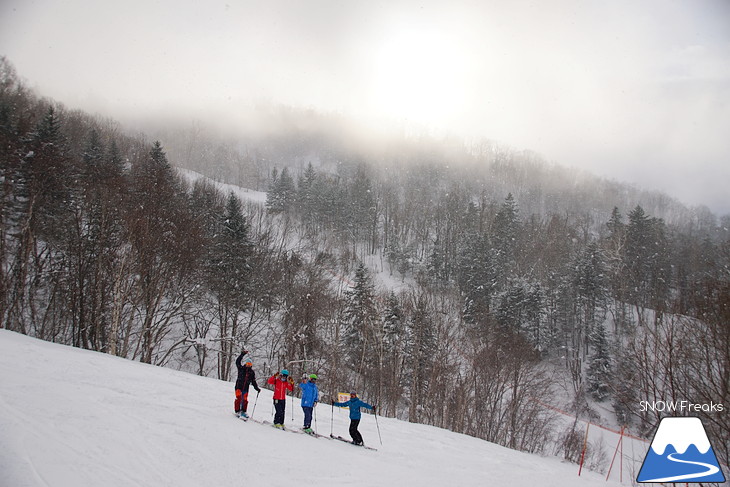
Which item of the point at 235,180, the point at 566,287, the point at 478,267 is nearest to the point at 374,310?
the point at 478,267

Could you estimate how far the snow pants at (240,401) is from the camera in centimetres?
1042

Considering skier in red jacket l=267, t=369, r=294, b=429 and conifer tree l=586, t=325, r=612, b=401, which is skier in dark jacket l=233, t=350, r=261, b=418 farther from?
conifer tree l=586, t=325, r=612, b=401

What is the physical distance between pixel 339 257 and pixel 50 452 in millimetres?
63422

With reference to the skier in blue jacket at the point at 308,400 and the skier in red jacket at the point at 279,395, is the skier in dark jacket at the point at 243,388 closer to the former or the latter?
the skier in red jacket at the point at 279,395

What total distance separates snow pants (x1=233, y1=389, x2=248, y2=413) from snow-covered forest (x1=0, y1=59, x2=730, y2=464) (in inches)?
489

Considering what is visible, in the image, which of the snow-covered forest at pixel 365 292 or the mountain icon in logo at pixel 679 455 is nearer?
the mountain icon in logo at pixel 679 455

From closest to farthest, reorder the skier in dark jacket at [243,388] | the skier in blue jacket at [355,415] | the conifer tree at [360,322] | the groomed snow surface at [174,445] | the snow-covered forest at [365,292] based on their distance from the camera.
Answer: the groomed snow surface at [174,445]
the skier in blue jacket at [355,415]
the skier in dark jacket at [243,388]
the snow-covered forest at [365,292]
the conifer tree at [360,322]

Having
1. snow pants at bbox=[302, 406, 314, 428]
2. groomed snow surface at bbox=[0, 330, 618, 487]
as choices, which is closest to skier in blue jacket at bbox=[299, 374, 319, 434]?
snow pants at bbox=[302, 406, 314, 428]

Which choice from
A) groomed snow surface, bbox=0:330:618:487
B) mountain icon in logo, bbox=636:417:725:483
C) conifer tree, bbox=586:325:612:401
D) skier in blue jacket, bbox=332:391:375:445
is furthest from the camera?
conifer tree, bbox=586:325:612:401

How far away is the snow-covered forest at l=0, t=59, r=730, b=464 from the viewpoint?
22.0 m

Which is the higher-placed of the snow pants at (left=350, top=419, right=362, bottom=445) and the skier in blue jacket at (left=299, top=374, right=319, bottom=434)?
the skier in blue jacket at (left=299, top=374, right=319, bottom=434)

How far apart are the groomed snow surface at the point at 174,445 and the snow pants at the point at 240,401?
0.34 metres

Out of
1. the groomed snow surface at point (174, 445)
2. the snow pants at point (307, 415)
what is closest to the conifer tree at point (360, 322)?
the groomed snow surface at point (174, 445)

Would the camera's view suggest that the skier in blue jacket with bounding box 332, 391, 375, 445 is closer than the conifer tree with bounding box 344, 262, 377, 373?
Yes
